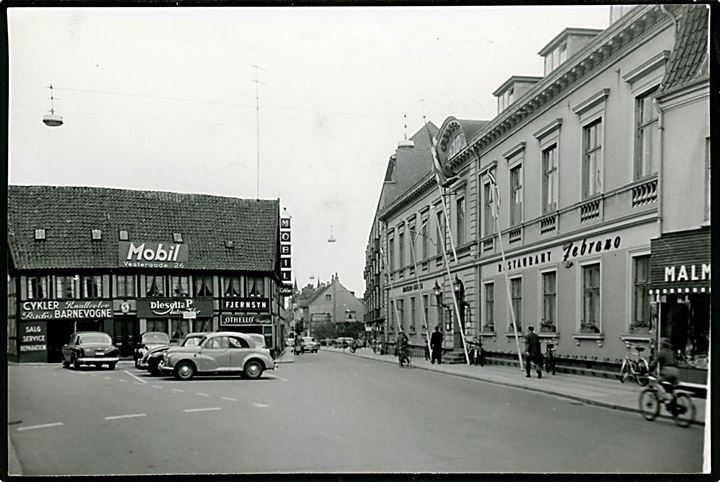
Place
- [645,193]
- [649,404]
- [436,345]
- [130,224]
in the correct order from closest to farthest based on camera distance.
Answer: [649,404] < [645,193] < [130,224] < [436,345]

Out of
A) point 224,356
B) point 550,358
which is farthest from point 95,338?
point 550,358

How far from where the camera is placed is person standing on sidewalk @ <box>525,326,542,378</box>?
261 inches

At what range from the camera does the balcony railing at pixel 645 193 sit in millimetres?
5910

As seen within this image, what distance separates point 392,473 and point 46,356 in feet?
Answer: 12.5

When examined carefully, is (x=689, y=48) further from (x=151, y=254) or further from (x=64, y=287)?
(x=64, y=287)

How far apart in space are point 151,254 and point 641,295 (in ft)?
17.2

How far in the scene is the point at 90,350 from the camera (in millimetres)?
6438

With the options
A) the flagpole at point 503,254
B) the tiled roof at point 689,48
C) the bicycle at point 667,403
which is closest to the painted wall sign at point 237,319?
the flagpole at point 503,254

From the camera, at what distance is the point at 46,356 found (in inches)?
251

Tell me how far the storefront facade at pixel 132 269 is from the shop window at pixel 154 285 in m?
0.01

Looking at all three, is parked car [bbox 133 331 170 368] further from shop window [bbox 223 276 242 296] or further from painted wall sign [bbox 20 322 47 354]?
painted wall sign [bbox 20 322 47 354]

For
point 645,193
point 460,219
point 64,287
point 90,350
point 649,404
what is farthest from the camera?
point 460,219

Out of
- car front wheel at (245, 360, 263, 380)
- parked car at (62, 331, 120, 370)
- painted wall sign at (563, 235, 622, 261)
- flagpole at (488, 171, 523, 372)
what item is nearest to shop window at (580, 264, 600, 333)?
painted wall sign at (563, 235, 622, 261)
